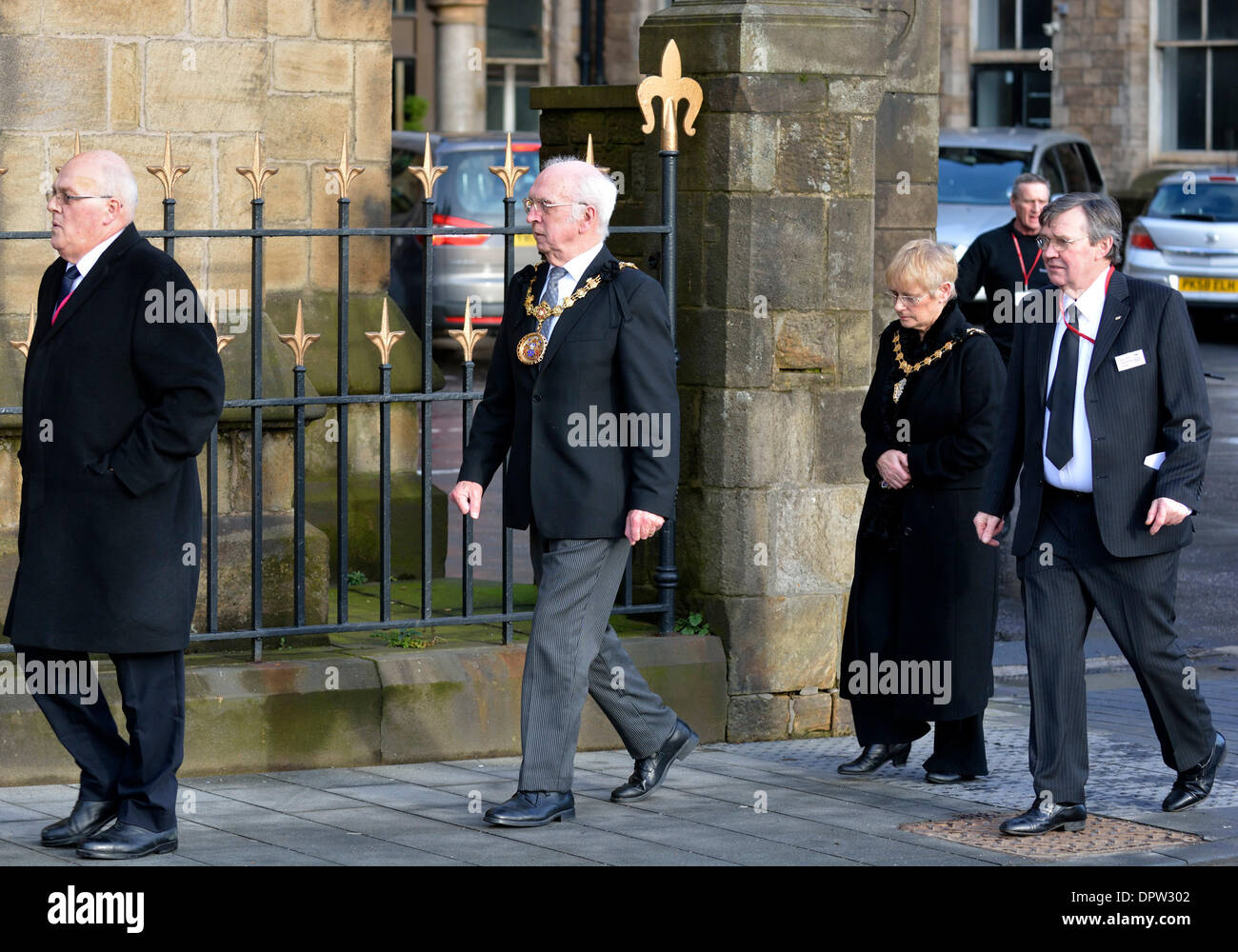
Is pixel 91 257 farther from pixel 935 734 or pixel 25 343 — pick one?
pixel 935 734

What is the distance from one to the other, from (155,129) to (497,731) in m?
2.31

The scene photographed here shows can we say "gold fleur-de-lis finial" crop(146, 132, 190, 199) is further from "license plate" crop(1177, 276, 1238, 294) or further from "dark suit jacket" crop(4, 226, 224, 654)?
"license plate" crop(1177, 276, 1238, 294)

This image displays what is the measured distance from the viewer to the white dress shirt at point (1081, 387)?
6484mm

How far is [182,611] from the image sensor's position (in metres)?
5.97

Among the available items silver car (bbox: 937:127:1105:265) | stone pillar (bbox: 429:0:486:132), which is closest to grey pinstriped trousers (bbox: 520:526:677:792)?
silver car (bbox: 937:127:1105:265)

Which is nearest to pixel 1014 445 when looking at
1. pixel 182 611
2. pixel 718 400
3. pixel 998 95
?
pixel 718 400

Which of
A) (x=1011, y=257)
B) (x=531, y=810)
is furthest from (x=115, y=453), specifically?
(x=1011, y=257)

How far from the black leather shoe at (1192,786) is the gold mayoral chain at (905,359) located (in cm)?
139

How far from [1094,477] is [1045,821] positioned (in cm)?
93

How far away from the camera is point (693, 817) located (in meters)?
6.64

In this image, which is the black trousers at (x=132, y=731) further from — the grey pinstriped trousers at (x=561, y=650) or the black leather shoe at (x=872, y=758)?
the black leather shoe at (x=872, y=758)

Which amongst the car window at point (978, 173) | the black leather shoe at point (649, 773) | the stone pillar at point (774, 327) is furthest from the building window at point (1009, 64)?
the black leather shoe at point (649, 773)

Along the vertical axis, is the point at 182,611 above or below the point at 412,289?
below
